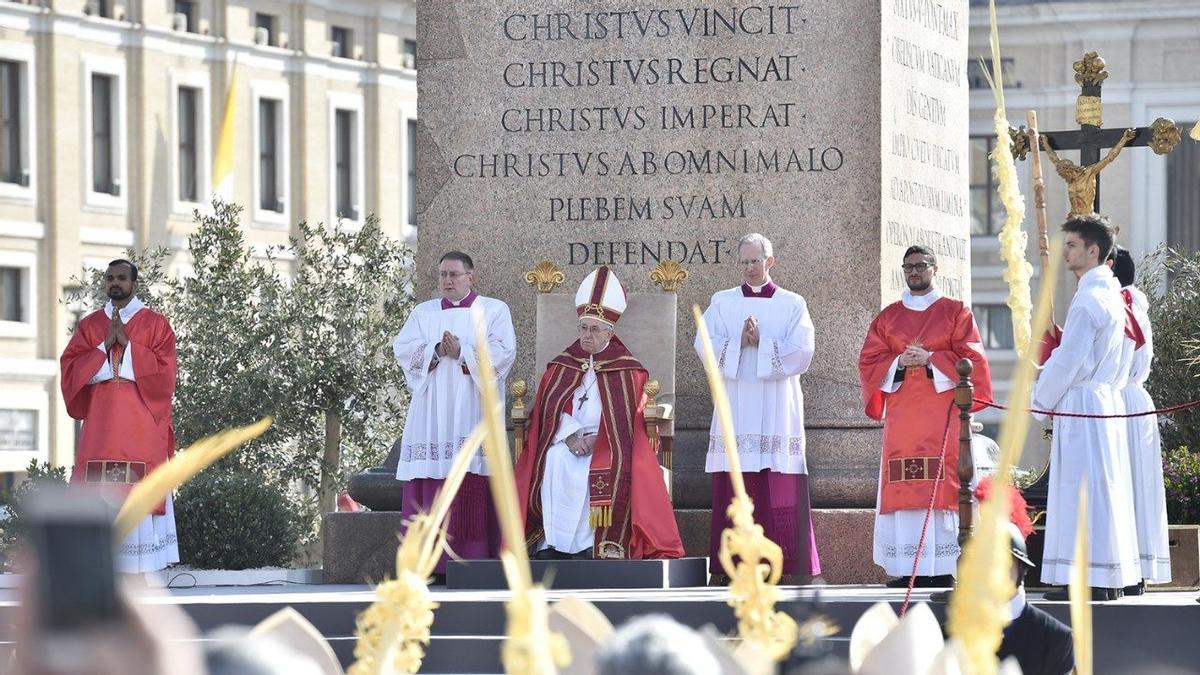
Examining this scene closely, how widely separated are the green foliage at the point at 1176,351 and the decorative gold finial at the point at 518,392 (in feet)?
30.2

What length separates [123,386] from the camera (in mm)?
13094

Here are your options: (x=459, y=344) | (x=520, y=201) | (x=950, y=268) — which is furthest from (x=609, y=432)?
(x=950, y=268)

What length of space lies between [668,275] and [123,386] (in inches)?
127

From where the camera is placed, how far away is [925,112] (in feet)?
42.9

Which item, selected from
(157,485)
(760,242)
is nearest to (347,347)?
(760,242)

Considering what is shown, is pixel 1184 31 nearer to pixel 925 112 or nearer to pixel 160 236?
pixel 160 236

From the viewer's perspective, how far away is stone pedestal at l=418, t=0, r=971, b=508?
12367 mm

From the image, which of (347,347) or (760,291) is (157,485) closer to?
(760,291)

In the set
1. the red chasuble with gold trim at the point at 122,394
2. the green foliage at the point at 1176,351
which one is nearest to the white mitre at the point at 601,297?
the red chasuble with gold trim at the point at 122,394

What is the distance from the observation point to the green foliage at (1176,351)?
20016mm

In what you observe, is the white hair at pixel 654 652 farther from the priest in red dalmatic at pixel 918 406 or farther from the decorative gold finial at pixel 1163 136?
the decorative gold finial at pixel 1163 136

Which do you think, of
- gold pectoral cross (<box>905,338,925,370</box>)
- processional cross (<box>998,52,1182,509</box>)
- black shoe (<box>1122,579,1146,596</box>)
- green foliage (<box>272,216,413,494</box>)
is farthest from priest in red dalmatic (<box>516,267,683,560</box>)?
green foliage (<box>272,216,413,494</box>)

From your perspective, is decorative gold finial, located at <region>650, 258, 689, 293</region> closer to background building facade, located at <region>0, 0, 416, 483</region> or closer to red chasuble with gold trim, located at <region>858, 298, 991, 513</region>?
red chasuble with gold trim, located at <region>858, 298, 991, 513</region>

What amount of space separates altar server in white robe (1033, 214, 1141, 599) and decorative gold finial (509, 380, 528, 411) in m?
2.59
